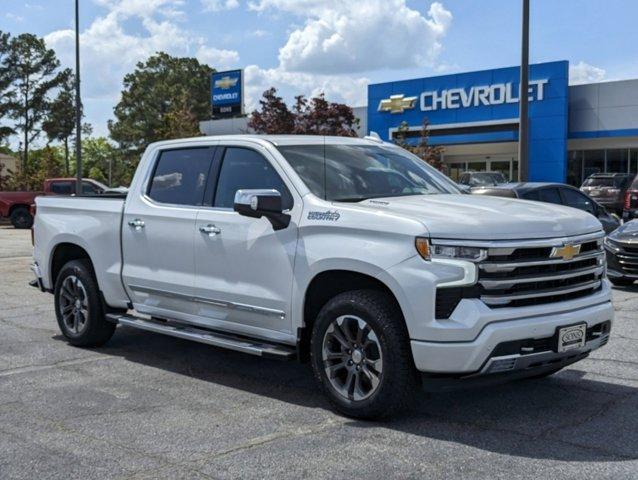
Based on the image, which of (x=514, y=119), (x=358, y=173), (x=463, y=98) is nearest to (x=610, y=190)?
(x=514, y=119)

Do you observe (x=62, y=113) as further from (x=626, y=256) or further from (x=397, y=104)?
(x=626, y=256)

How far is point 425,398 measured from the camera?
5.60 m

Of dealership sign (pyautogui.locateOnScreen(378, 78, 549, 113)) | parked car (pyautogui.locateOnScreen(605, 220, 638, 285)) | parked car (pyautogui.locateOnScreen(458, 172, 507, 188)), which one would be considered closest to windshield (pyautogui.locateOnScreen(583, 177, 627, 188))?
parked car (pyautogui.locateOnScreen(458, 172, 507, 188))

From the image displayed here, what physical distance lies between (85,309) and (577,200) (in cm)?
961

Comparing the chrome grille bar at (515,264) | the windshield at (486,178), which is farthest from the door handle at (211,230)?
the windshield at (486,178)

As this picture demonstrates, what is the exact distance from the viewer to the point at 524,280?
4691 mm

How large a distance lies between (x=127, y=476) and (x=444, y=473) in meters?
1.67

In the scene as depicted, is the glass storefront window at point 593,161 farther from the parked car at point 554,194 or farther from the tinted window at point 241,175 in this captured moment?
the tinted window at point 241,175

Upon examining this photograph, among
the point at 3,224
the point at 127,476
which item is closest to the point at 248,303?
the point at 127,476

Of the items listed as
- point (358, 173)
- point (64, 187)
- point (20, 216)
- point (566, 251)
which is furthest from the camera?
point (64, 187)

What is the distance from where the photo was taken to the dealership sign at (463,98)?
35.0m

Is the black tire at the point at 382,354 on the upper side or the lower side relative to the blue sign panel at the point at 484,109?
lower

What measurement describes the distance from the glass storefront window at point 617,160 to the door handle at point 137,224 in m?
32.4

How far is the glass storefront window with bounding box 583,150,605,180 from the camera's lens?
117ft
